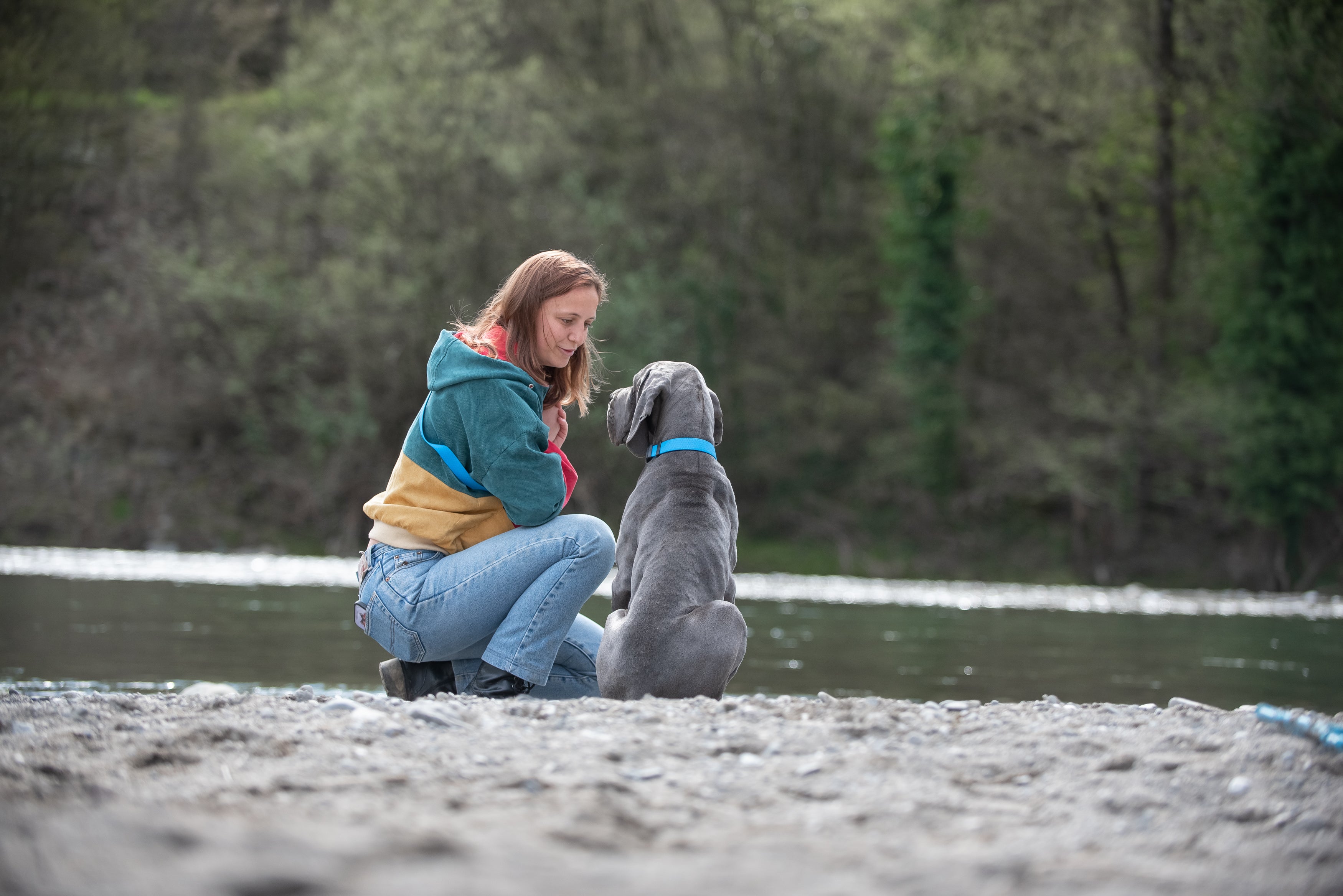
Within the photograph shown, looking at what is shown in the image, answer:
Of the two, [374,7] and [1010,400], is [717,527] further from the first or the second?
[374,7]

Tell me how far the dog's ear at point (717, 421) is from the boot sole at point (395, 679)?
139 cm

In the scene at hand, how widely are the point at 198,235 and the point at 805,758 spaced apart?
24.9m

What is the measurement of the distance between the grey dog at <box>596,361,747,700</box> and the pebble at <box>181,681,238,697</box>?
3.82ft

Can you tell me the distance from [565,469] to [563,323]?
530 millimetres

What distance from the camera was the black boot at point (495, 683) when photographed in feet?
13.1

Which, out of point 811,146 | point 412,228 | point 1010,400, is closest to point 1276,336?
point 1010,400

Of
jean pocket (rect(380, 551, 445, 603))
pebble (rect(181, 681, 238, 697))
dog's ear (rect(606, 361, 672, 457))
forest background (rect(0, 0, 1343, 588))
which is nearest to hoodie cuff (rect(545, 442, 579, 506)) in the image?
dog's ear (rect(606, 361, 672, 457))

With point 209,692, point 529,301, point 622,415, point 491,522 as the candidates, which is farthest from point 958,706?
point 209,692

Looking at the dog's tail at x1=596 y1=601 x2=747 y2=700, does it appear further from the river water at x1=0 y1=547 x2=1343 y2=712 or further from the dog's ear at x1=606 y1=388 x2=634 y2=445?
the river water at x1=0 y1=547 x2=1343 y2=712

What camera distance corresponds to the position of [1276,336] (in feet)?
63.6

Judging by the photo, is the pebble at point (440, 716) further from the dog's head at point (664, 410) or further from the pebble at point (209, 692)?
the dog's head at point (664, 410)

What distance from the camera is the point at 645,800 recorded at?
229 centimetres

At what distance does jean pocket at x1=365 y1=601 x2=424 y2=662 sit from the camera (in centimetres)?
394

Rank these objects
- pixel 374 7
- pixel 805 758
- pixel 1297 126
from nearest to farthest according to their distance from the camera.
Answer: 1. pixel 805 758
2. pixel 1297 126
3. pixel 374 7
